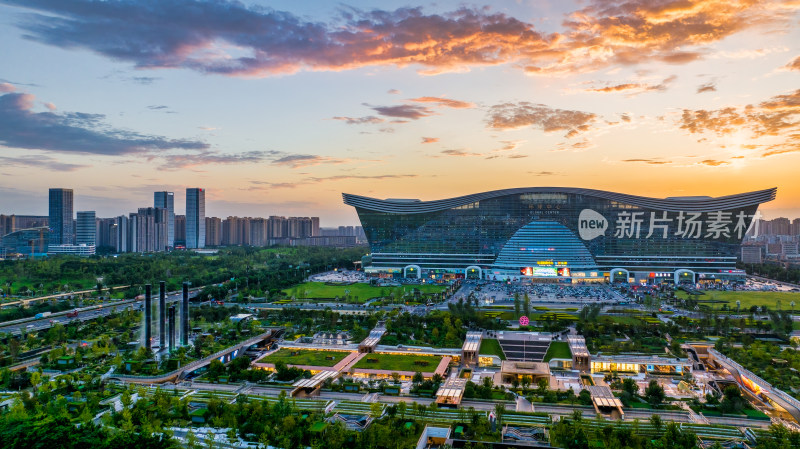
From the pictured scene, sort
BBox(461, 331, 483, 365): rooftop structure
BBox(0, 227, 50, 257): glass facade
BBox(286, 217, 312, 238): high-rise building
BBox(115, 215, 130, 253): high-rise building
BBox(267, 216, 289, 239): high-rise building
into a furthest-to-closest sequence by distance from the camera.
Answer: BBox(286, 217, 312, 238): high-rise building < BBox(267, 216, 289, 239): high-rise building < BBox(115, 215, 130, 253): high-rise building < BBox(0, 227, 50, 257): glass facade < BBox(461, 331, 483, 365): rooftop structure

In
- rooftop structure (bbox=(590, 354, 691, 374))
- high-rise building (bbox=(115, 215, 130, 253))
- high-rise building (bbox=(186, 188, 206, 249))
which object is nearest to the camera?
rooftop structure (bbox=(590, 354, 691, 374))

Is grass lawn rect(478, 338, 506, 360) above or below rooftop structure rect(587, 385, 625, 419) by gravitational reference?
above

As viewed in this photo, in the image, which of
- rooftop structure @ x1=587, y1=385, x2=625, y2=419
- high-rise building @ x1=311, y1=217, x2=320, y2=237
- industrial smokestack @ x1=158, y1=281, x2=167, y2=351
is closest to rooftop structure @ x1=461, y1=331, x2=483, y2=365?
rooftop structure @ x1=587, y1=385, x2=625, y2=419

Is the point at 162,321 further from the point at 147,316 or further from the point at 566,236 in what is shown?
the point at 566,236

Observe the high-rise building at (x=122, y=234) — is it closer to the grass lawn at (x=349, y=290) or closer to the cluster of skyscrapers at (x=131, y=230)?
the cluster of skyscrapers at (x=131, y=230)

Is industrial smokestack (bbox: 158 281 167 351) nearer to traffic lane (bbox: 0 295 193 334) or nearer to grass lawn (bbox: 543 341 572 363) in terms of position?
traffic lane (bbox: 0 295 193 334)

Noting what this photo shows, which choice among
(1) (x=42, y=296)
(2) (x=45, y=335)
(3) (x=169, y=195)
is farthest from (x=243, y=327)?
(3) (x=169, y=195)

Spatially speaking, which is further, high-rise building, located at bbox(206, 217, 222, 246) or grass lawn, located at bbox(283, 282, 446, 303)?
high-rise building, located at bbox(206, 217, 222, 246)
